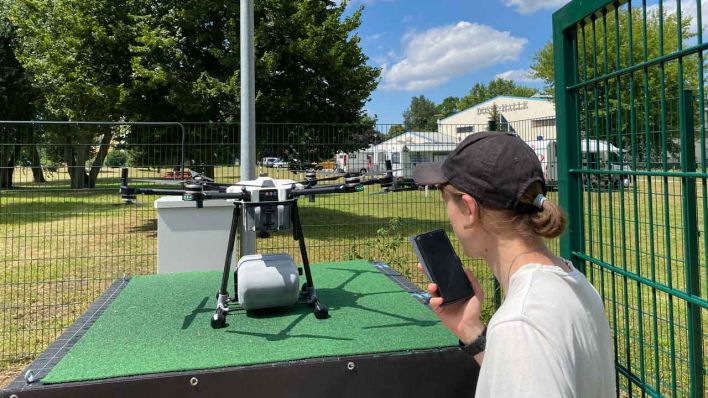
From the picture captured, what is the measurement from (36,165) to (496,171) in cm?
532

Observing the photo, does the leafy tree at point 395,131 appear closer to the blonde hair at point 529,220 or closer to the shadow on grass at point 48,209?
the shadow on grass at point 48,209

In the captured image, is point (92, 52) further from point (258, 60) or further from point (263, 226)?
point (263, 226)

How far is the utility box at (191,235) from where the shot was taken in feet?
17.2

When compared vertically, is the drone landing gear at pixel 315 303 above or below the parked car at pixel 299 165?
below

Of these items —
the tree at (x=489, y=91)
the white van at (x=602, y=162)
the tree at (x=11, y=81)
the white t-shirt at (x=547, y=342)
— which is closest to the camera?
the white t-shirt at (x=547, y=342)

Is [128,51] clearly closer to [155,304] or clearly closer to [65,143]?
[65,143]

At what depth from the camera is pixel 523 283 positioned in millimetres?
968

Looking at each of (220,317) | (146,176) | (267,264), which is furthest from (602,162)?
(146,176)

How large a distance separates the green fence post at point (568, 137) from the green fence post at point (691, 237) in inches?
23.2

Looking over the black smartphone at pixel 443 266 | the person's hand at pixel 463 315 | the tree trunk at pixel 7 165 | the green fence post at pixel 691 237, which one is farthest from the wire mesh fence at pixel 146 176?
the person's hand at pixel 463 315

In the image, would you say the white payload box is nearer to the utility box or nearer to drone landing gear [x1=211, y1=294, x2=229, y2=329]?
drone landing gear [x1=211, y1=294, x2=229, y2=329]

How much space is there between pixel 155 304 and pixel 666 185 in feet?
11.6

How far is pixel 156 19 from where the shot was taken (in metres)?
9.51

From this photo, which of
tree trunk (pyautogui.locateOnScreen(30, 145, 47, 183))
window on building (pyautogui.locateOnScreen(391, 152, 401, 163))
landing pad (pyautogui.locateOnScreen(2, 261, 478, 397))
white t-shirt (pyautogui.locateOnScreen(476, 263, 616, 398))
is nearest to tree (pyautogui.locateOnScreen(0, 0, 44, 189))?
tree trunk (pyautogui.locateOnScreen(30, 145, 47, 183))
